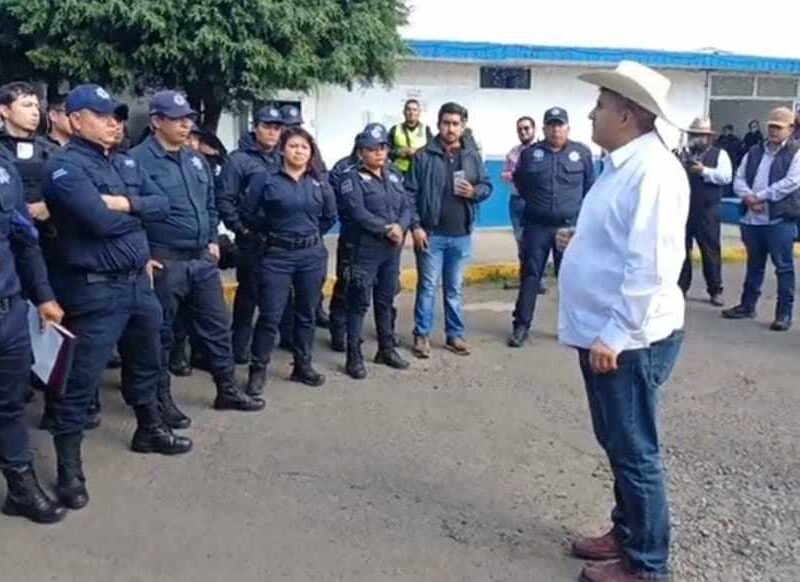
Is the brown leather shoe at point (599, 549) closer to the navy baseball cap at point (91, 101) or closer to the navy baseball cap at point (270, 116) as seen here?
the navy baseball cap at point (91, 101)

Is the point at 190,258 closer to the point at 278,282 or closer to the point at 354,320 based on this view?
the point at 278,282

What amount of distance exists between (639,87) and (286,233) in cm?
301

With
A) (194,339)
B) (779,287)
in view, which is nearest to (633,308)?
(194,339)

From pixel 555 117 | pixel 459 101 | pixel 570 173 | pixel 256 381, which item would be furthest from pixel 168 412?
pixel 459 101

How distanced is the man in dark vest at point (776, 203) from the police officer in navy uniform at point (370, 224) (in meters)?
3.40

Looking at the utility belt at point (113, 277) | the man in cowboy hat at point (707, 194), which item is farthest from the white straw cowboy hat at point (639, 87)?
the man in cowboy hat at point (707, 194)

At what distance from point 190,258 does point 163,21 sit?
349 cm

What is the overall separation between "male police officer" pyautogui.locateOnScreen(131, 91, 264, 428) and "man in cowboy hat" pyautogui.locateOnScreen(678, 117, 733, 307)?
5.12 meters

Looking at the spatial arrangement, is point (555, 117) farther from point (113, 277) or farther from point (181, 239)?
point (113, 277)

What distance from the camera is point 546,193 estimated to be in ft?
23.9

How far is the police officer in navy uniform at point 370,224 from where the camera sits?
6.43m

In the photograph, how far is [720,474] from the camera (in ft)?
16.0

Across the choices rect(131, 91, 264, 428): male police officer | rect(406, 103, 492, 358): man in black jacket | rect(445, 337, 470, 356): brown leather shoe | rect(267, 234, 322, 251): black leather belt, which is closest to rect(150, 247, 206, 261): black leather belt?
rect(131, 91, 264, 428): male police officer

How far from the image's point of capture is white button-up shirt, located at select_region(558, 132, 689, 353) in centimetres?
332
